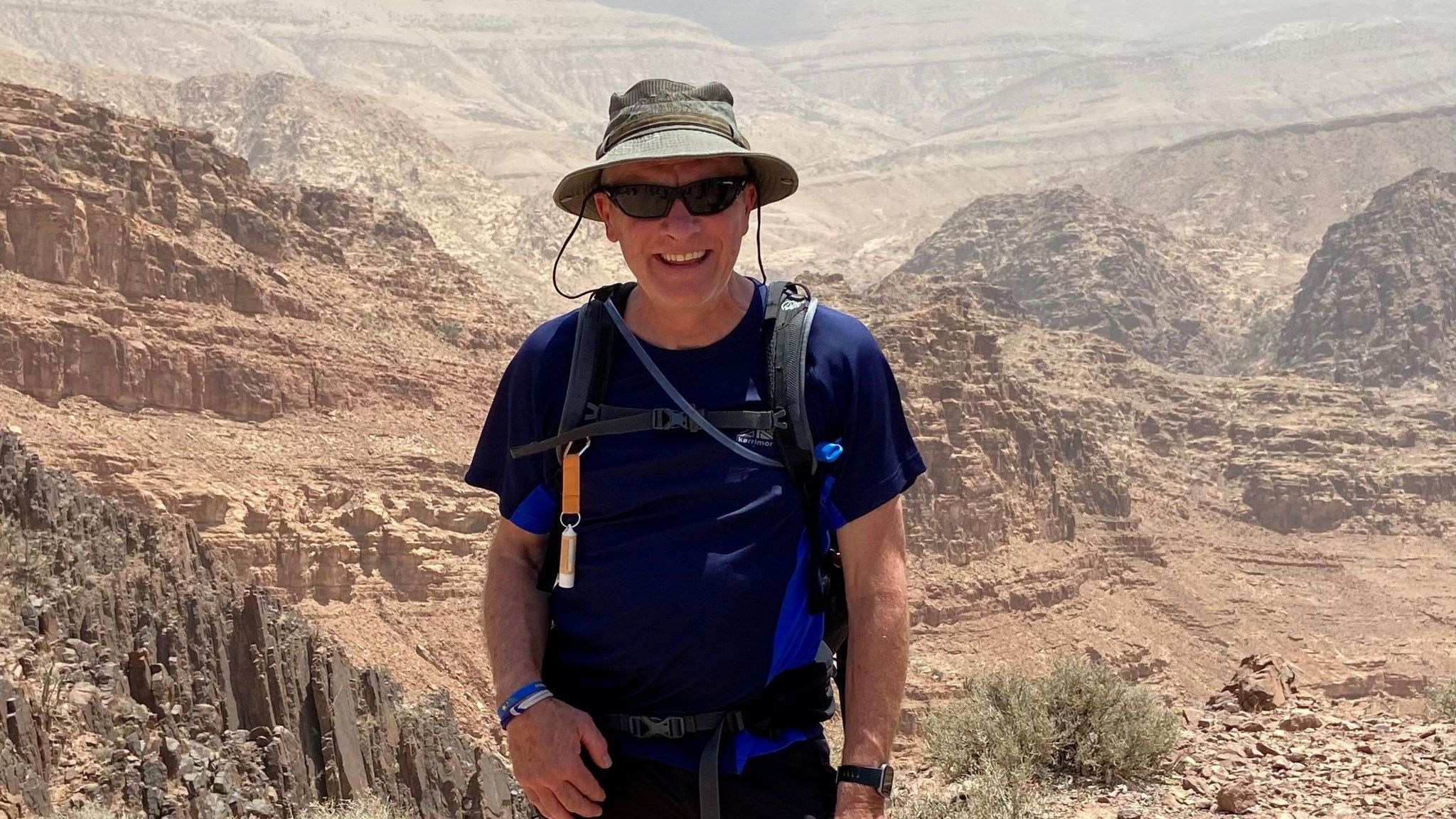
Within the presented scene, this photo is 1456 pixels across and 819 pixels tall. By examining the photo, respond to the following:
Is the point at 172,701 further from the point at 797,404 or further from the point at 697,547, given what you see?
the point at 797,404

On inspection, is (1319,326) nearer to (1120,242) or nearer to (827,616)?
(1120,242)

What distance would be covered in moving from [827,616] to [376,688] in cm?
1248

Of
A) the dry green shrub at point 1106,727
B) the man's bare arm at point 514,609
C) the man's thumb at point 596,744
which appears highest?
the man's bare arm at point 514,609

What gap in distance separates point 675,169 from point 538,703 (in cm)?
130

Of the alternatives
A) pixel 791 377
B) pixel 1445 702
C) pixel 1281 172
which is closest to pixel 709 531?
pixel 791 377

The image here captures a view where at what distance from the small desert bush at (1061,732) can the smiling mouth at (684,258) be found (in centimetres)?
515

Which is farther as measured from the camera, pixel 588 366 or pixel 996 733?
pixel 996 733

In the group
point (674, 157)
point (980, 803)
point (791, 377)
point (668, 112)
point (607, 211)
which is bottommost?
point (980, 803)

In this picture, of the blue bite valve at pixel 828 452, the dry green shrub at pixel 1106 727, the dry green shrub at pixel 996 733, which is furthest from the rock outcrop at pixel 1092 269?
the blue bite valve at pixel 828 452

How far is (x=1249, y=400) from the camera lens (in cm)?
7338

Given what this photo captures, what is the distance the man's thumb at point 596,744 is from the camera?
351 centimetres

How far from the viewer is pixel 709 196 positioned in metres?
3.68

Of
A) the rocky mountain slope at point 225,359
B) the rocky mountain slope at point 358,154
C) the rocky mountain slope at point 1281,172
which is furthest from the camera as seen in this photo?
the rocky mountain slope at point 1281,172

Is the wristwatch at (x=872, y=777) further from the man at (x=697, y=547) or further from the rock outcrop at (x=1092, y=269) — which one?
the rock outcrop at (x=1092, y=269)
